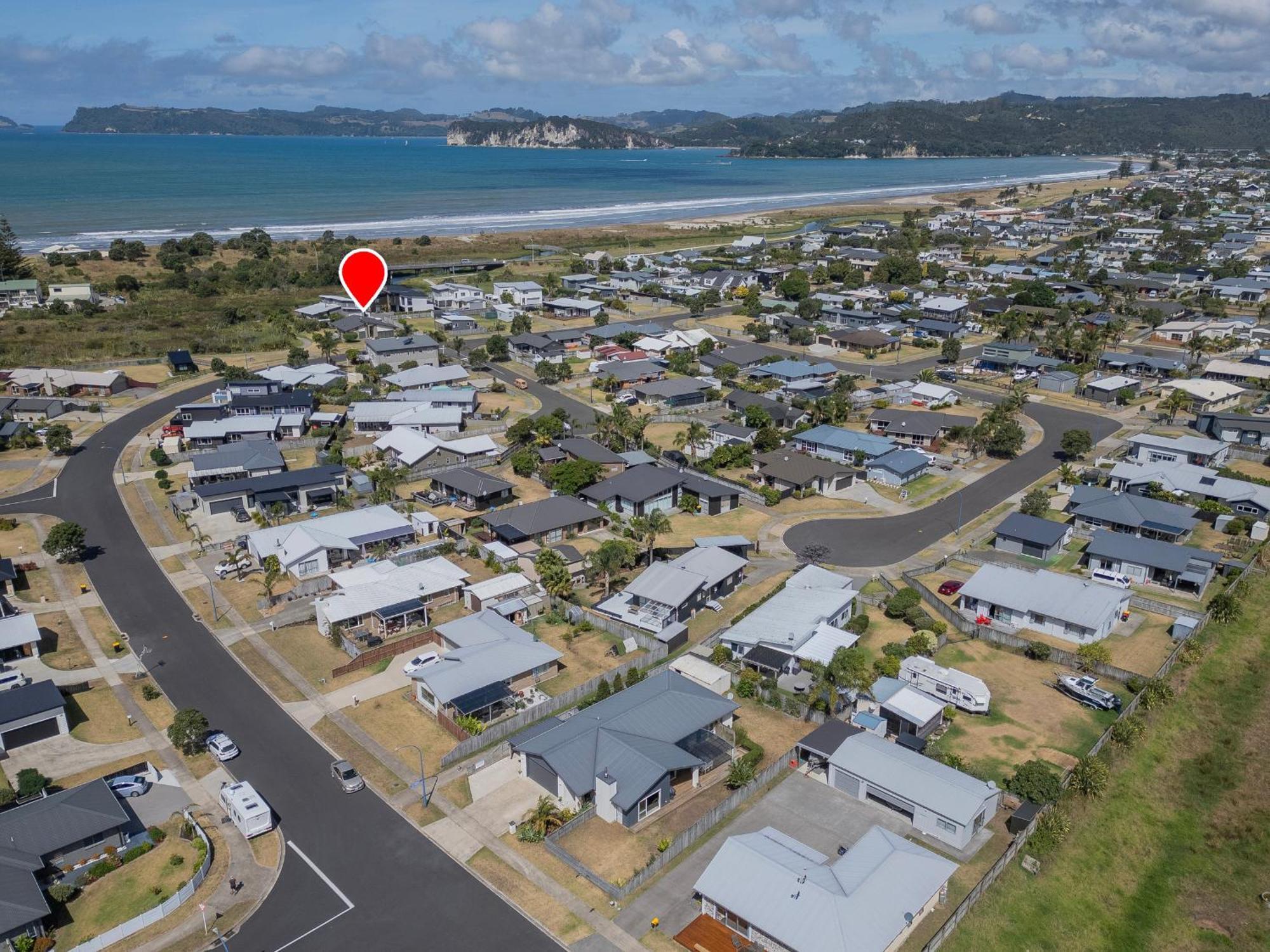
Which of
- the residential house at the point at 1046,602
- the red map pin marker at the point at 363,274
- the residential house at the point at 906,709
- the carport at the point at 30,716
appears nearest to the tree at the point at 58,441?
the red map pin marker at the point at 363,274

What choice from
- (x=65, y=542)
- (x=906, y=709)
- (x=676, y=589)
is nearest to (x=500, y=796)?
(x=676, y=589)

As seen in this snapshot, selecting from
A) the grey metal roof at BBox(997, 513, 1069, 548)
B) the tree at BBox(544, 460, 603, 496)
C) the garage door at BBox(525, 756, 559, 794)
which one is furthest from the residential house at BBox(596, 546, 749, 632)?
the grey metal roof at BBox(997, 513, 1069, 548)

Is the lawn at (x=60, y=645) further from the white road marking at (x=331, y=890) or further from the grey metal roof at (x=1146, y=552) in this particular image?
the grey metal roof at (x=1146, y=552)

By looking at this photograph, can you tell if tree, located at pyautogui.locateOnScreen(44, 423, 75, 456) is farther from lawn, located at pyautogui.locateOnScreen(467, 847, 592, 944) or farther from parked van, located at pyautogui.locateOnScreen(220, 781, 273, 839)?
lawn, located at pyautogui.locateOnScreen(467, 847, 592, 944)

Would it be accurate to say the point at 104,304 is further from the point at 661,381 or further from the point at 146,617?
the point at 146,617

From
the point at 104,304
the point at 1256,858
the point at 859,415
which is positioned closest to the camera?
the point at 1256,858

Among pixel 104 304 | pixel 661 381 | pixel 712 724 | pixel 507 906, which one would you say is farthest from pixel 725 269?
pixel 507 906
